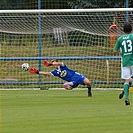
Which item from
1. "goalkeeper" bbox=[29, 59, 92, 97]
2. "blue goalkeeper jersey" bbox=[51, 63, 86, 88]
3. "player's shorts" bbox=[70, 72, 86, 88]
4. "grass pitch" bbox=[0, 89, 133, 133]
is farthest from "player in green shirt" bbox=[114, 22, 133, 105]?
"blue goalkeeper jersey" bbox=[51, 63, 86, 88]

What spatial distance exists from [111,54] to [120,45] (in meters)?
7.43

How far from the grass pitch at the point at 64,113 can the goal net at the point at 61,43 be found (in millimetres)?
3086

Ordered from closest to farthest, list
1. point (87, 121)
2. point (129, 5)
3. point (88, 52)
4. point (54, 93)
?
point (87, 121)
point (54, 93)
point (88, 52)
point (129, 5)

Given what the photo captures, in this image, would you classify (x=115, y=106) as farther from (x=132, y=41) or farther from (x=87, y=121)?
(x=87, y=121)

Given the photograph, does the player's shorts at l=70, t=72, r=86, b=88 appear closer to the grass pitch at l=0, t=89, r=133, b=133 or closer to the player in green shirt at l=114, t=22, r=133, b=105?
the grass pitch at l=0, t=89, r=133, b=133

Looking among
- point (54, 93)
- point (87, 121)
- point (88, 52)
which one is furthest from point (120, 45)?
point (88, 52)

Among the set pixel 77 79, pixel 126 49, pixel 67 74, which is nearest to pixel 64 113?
pixel 126 49

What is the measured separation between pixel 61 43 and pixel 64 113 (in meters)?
9.58

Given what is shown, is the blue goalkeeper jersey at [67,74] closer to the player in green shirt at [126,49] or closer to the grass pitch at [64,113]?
the grass pitch at [64,113]

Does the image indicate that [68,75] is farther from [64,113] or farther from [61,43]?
[64,113]

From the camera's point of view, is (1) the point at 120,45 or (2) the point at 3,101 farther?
(2) the point at 3,101

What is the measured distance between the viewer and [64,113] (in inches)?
540

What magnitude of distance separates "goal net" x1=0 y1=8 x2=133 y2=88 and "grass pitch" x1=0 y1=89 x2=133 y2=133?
3.09m

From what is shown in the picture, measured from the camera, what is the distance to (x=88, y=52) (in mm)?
22766
